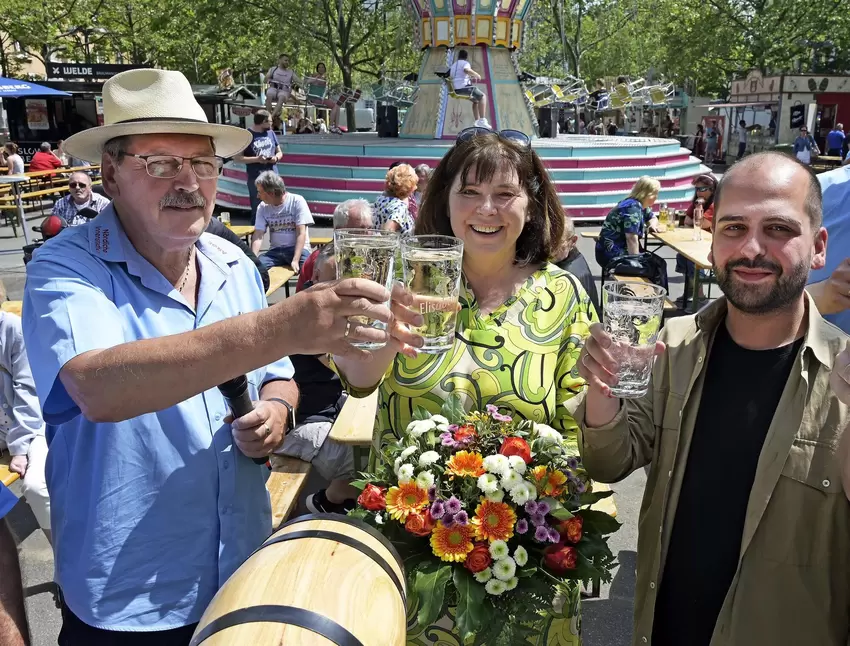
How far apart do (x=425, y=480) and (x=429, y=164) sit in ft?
44.9

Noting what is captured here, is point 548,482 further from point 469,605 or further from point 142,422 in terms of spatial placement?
point 142,422

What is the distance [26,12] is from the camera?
31.6 m

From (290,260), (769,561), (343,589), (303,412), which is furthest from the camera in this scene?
(290,260)

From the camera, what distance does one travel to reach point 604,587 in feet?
12.6

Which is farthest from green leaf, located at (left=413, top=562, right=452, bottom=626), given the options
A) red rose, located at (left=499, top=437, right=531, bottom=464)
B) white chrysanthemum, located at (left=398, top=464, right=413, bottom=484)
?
red rose, located at (left=499, top=437, right=531, bottom=464)

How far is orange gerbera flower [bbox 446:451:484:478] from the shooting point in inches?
69.7

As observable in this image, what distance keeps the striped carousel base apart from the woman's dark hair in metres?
12.4

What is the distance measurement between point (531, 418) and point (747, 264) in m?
0.78

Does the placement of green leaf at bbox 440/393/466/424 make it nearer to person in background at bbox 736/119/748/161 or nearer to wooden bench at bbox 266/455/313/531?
wooden bench at bbox 266/455/313/531

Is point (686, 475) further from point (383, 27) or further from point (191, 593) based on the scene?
point (383, 27)

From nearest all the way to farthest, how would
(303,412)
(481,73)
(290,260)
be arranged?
(303,412) → (290,260) → (481,73)

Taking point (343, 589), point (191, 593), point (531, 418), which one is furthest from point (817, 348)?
point (191, 593)

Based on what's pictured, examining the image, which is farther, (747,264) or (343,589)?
(747,264)

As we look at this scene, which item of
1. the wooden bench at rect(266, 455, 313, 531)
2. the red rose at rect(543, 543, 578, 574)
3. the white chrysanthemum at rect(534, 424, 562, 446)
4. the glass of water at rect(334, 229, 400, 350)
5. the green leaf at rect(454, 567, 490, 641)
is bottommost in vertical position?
the wooden bench at rect(266, 455, 313, 531)
